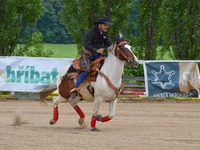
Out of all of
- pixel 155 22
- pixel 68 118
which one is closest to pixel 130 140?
pixel 68 118

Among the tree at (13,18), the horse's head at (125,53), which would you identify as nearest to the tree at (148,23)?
the tree at (13,18)

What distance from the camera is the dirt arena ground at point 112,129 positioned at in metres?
13.2

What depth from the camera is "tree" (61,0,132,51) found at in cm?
3142

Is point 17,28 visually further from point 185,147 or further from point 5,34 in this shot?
point 185,147

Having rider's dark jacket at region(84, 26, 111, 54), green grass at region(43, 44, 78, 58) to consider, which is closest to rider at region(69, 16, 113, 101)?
rider's dark jacket at region(84, 26, 111, 54)

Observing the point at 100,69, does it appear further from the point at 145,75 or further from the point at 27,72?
the point at 27,72

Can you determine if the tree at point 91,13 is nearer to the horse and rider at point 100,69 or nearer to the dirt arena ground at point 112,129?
the dirt arena ground at point 112,129

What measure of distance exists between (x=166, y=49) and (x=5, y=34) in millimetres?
7366

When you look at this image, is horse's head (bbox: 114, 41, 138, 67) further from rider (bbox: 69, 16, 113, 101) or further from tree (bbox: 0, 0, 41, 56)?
tree (bbox: 0, 0, 41, 56)

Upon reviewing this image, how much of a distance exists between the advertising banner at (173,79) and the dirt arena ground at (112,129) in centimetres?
127

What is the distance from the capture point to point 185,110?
21.1 metres

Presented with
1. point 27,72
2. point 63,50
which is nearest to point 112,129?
point 27,72

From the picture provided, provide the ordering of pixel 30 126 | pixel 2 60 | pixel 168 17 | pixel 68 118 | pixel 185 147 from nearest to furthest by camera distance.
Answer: pixel 185 147 < pixel 30 126 < pixel 68 118 < pixel 2 60 < pixel 168 17

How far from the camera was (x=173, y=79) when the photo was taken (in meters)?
24.3
